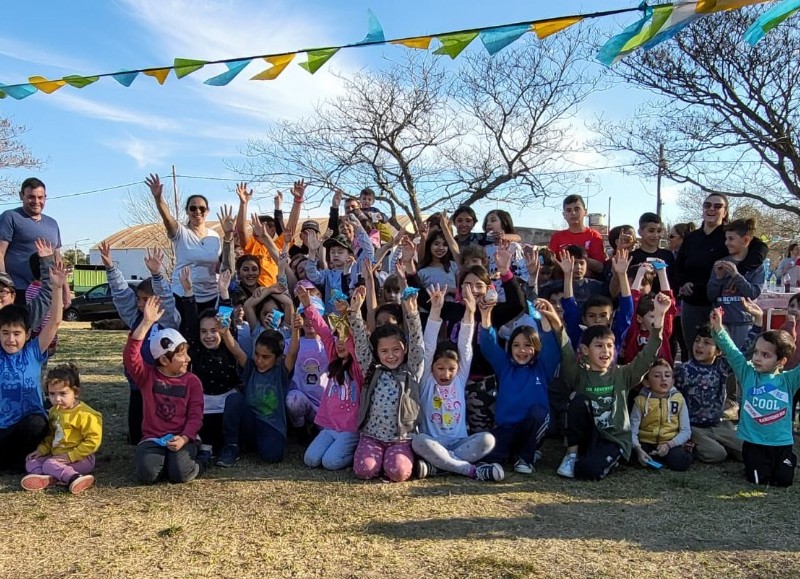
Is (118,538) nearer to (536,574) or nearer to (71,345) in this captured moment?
(536,574)

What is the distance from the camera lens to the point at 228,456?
489 cm

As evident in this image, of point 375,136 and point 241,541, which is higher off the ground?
point 375,136

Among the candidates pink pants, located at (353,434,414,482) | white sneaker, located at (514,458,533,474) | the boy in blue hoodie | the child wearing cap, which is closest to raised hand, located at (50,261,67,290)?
the child wearing cap

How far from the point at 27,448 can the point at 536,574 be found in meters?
3.58

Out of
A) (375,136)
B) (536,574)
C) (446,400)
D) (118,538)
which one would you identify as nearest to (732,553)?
(536,574)

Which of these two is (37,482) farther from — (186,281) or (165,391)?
(186,281)

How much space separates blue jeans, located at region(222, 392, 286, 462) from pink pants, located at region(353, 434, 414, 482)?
2.32 ft

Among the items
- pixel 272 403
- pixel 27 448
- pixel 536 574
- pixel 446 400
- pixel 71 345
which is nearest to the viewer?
pixel 536 574

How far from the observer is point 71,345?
1289 centimetres

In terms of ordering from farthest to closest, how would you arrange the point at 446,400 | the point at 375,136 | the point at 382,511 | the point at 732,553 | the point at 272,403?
the point at 375,136 < the point at 272,403 < the point at 446,400 < the point at 382,511 < the point at 732,553

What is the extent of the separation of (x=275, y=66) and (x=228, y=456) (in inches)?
118

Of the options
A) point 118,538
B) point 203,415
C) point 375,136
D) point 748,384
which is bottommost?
point 118,538

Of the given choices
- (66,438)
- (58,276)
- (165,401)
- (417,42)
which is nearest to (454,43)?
(417,42)

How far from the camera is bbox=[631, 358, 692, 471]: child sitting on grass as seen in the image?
4926 mm
